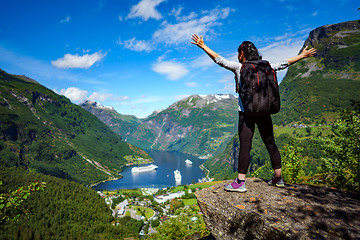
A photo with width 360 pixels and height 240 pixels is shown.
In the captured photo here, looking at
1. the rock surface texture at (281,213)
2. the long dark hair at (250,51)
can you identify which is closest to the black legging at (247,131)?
the rock surface texture at (281,213)

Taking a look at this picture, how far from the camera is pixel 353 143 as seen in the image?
8.26 meters

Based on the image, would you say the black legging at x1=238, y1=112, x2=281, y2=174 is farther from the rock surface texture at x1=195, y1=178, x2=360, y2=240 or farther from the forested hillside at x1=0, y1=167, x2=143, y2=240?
the forested hillside at x1=0, y1=167, x2=143, y2=240

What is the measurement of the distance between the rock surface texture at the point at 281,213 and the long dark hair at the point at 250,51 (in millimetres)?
3029

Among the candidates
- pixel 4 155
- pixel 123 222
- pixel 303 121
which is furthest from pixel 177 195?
pixel 4 155

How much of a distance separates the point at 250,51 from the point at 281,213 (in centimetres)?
338

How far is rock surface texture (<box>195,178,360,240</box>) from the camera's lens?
2.53 meters

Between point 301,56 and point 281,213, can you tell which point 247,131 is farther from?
point 301,56

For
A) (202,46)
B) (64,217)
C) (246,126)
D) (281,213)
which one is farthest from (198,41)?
(64,217)

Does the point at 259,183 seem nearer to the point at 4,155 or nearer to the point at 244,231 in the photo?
the point at 244,231

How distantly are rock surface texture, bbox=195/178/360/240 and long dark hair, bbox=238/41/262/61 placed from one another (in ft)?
9.94

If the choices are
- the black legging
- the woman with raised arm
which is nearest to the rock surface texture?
the woman with raised arm

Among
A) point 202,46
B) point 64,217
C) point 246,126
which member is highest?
point 202,46

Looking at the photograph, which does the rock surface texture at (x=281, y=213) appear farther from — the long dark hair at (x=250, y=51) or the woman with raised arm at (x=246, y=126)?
the long dark hair at (x=250, y=51)

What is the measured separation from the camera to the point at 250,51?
13.6ft
